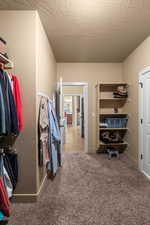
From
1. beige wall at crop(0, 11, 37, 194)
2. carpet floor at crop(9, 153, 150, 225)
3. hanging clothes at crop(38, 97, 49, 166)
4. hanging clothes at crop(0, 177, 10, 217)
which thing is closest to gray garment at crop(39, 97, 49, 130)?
hanging clothes at crop(38, 97, 49, 166)

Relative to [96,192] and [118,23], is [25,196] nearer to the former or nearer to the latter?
[96,192]

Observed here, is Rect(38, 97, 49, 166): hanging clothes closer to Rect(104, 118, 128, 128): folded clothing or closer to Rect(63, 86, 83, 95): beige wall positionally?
Rect(104, 118, 128, 128): folded clothing

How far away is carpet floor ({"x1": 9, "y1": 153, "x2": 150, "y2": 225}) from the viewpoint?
1.54m

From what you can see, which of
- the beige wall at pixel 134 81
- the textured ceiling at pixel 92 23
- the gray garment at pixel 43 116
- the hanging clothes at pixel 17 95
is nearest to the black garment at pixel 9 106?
the hanging clothes at pixel 17 95

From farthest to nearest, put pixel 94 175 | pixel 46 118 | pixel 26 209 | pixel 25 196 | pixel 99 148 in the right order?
pixel 99 148
pixel 94 175
pixel 46 118
pixel 25 196
pixel 26 209

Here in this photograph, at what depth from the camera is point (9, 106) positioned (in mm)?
1454

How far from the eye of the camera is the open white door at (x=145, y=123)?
8.29 ft

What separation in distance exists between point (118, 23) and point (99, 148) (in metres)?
2.94

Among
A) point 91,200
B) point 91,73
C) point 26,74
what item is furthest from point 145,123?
point 26,74

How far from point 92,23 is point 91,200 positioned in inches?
102

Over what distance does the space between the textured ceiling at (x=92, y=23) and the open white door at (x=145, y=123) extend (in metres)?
0.82

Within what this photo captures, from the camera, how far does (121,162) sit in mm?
3152

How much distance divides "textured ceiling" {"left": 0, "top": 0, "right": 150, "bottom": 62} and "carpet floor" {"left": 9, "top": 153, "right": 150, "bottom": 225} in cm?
256

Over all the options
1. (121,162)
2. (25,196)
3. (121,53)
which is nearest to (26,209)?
(25,196)
